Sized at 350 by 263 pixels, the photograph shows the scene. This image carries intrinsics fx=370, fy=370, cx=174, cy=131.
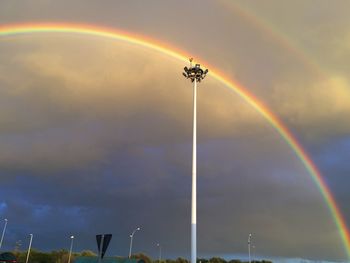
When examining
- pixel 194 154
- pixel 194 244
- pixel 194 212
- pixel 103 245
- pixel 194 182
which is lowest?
pixel 103 245

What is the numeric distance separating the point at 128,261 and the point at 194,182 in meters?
24.1

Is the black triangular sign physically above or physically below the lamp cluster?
below

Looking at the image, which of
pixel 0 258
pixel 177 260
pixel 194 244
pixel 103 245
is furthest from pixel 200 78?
pixel 177 260

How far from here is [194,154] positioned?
39.2m

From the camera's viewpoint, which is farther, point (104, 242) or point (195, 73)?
point (195, 73)

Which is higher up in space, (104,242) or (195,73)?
(195,73)

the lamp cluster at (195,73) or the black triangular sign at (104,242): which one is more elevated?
the lamp cluster at (195,73)

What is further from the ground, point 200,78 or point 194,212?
point 200,78

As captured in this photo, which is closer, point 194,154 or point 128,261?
point 194,154

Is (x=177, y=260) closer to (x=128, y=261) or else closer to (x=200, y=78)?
(x=128, y=261)

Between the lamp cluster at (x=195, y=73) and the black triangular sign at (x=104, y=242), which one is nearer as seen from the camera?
the black triangular sign at (x=104, y=242)

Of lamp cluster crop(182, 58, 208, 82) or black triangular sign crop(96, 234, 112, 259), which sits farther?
lamp cluster crop(182, 58, 208, 82)

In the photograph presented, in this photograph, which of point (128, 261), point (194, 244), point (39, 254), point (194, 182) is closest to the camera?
point (194, 244)

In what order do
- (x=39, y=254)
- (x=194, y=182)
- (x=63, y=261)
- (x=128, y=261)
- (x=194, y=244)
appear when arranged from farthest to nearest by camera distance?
(x=39, y=254), (x=63, y=261), (x=128, y=261), (x=194, y=182), (x=194, y=244)
